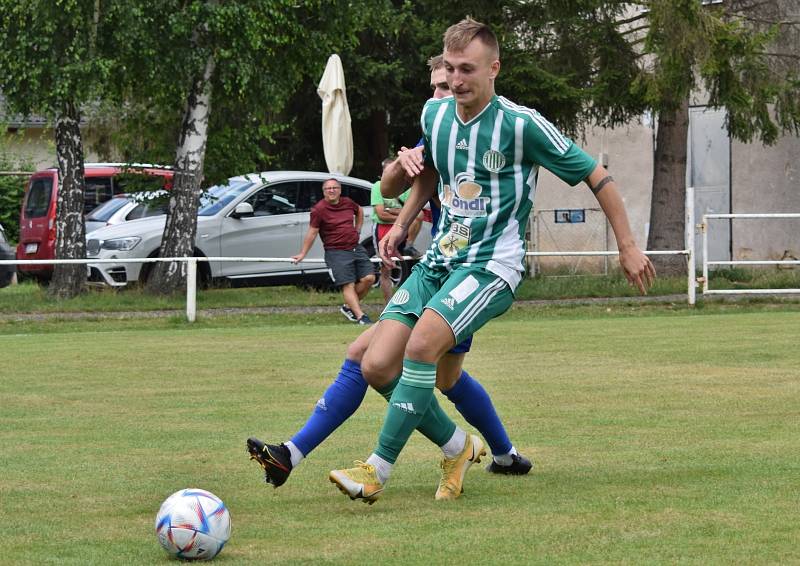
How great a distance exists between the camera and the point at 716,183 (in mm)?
31312

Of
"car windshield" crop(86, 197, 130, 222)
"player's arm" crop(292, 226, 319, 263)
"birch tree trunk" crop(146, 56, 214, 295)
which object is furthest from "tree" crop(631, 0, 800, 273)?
"car windshield" crop(86, 197, 130, 222)

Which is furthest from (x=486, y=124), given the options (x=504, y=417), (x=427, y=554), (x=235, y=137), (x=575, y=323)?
(x=235, y=137)

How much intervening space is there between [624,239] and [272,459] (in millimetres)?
1782

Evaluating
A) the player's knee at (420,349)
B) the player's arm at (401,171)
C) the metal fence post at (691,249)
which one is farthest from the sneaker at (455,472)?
the metal fence post at (691,249)

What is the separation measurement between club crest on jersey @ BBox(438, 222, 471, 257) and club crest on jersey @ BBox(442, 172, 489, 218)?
0.19ft

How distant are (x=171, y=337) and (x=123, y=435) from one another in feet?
26.9

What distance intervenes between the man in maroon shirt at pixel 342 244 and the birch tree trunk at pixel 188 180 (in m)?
3.26

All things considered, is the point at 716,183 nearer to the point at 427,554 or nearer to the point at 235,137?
the point at 235,137

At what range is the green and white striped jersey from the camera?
6156 millimetres

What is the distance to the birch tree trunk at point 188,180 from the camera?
21.3m

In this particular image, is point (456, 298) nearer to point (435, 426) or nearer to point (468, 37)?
point (435, 426)

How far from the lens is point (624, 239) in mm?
6074

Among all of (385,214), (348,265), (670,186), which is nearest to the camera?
(385,214)

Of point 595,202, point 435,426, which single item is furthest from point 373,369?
point 595,202
